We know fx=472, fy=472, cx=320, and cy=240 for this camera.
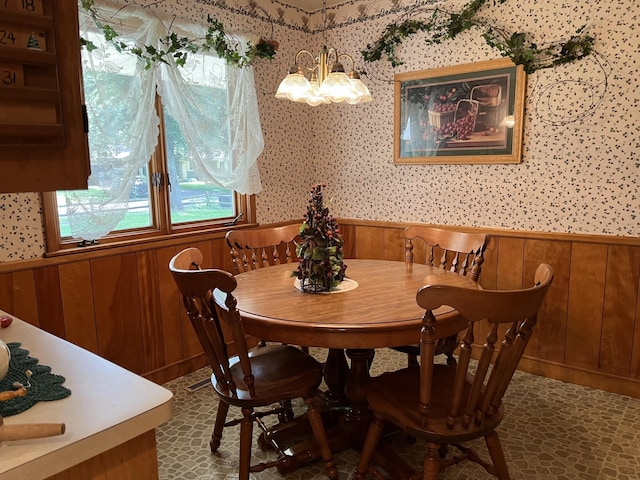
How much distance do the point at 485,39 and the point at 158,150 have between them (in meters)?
2.19

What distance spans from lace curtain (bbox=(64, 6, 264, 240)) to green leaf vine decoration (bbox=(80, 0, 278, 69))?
0.04m

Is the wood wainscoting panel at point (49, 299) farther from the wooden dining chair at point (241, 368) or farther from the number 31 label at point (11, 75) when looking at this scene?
the number 31 label at point (11, 75)

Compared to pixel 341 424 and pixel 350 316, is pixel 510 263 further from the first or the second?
pixel 350 316

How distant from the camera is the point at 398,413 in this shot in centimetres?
173

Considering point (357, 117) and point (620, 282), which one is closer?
point (620, 282)

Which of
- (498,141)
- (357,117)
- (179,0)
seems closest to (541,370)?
(498,141)

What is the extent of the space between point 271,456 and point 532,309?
142 centimetres

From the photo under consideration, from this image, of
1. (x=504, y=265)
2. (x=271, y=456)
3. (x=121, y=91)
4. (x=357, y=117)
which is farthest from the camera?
(x=357, y=117)

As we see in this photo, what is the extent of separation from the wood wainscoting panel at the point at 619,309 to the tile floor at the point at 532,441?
22cm

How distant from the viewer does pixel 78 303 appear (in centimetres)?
258

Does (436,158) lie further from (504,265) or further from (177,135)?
(177,135)

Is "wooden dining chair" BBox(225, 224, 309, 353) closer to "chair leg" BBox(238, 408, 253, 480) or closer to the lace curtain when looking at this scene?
the lace curtain

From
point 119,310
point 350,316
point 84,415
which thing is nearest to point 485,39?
point 350,316

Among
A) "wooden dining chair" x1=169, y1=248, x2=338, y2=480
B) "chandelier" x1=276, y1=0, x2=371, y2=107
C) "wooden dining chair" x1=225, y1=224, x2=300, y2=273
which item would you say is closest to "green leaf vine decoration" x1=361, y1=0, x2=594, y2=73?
"chandelier" x1=276, y1=0, x2=371, y2=107
